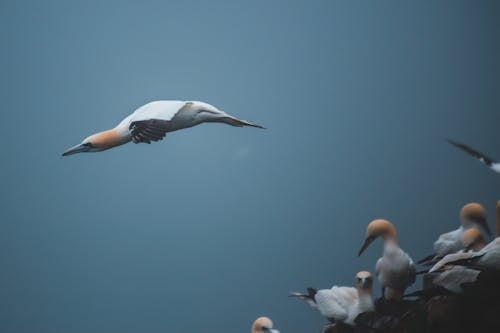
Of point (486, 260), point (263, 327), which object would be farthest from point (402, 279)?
point (263, 327)

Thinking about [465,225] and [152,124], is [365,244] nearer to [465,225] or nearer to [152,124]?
[465,225]

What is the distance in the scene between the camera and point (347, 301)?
2.14 m

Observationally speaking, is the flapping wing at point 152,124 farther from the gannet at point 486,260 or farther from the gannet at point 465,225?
the gannet at point 465,225

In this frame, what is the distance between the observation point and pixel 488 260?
3.59 ft

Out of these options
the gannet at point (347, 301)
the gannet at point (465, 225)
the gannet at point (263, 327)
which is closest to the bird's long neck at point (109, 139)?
the gannet at point (347, 301)

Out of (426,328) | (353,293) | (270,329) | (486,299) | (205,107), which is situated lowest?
(270,329)

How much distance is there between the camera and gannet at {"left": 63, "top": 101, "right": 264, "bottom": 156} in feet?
6.25

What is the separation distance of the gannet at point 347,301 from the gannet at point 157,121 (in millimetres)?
872

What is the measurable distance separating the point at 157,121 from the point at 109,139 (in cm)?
36

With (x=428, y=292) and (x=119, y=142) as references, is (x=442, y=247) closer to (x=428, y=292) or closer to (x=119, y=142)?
(x=428, y=292)

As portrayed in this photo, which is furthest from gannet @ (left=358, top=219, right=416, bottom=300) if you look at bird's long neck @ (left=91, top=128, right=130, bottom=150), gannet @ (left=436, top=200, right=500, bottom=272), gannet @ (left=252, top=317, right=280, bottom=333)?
gannet @ (left=252, top=317, right=280, bottom=333)

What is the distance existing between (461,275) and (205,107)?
1290 mm

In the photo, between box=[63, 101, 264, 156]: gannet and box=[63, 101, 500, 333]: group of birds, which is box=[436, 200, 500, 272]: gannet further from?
box=[63, 101, 264, 156]: gannet

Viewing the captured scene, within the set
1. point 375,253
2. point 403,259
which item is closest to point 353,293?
point 403,259
